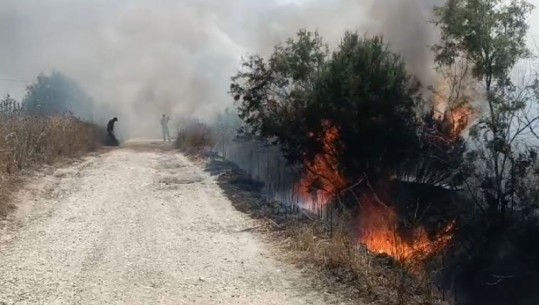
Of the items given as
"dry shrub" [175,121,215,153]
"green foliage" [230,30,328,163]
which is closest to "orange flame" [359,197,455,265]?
"green foliage" [230,30,328,163]

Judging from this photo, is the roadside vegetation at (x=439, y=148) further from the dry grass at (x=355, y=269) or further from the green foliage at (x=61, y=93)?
the green foliage at (x=61, y=93)

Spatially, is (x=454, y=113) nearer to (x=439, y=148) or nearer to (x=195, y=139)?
(x=439, y=148)

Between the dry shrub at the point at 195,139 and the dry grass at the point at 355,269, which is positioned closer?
the dry grass at the point at 355,269

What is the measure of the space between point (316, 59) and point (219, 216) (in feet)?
38.0

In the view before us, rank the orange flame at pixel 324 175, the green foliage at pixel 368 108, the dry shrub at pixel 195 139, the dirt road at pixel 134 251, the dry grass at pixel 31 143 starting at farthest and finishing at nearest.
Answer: the dry shrub at pixel 195 139 < the orange flame at pixel 324 175 < the green foliage at pixel 368 108 < the dry grass at pixel 31 143 < the dirt road at pixel 134 251

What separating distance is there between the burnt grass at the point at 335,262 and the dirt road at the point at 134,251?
0.28 m

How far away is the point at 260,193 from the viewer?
45.5 feet

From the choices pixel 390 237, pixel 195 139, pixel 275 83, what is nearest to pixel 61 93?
pixel 195 139

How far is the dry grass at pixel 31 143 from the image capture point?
39.9 feet

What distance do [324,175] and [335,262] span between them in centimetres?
1138

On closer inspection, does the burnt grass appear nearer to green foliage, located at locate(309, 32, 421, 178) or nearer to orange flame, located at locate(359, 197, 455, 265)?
orange flame, located at locate(359, 197, 455, 265)

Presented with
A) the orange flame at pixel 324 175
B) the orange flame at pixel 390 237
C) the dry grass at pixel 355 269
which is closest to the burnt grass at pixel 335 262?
the dry grass at pixel 355 269

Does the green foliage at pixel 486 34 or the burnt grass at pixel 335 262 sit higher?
the green foliage at pixel 486 34

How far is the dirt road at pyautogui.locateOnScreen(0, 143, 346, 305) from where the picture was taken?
6082 mm
